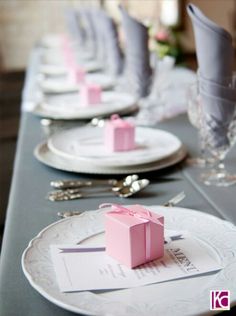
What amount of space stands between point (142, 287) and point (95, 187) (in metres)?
0.44

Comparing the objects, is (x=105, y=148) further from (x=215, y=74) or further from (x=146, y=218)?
(x=146, y=218)

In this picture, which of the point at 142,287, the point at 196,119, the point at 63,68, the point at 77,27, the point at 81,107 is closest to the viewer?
the point at 142,287

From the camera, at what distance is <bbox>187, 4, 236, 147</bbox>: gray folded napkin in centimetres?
109

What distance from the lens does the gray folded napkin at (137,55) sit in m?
1.67

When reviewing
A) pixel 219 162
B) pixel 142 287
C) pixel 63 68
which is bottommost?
pixel 63 68

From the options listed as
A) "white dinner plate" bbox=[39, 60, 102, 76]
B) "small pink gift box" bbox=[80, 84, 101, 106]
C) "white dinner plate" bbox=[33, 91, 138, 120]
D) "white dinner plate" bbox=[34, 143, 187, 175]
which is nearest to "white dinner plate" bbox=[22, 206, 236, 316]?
"white dinner plate" bbox=[34, 143, 187, 175]

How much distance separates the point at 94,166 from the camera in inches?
47.9

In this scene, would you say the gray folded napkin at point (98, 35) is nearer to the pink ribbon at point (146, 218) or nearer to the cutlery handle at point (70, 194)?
the cutlery handle at point (70, 194)

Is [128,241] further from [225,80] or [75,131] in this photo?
[75,131]

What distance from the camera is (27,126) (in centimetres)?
171

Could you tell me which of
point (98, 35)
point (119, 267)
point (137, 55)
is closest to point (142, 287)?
point (119, 267)

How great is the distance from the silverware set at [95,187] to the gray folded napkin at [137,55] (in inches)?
23.5

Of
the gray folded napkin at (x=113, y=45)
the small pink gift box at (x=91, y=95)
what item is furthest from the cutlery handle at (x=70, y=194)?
the gray folded napkin at (x=113, y=45)

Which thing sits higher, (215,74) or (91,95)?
(215,74)
